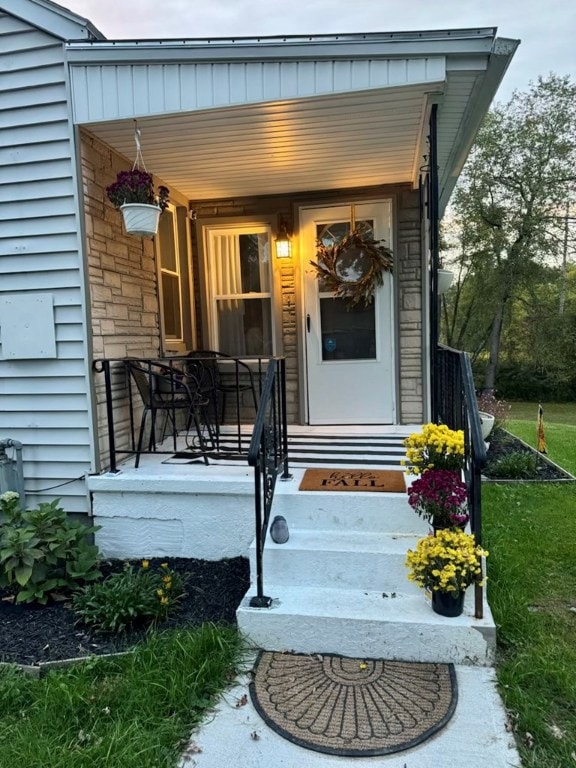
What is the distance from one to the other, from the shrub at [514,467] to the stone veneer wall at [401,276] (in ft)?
4.08

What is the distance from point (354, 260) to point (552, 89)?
46.2ft

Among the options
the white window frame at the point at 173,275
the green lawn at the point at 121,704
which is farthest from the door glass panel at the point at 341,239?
the green lawn at the point at 121,704

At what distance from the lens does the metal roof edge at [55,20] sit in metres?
2.93

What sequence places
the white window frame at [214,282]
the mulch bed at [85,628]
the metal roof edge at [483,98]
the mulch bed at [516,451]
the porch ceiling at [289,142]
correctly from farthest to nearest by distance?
the mulch bed at [516,451]
the white window frame at [214,282]
the porch ceiling at [289,142]
the metal roof edge at [483,98]
the mulch bed at [85,628]

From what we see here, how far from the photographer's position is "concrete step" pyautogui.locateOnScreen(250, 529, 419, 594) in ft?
8.01

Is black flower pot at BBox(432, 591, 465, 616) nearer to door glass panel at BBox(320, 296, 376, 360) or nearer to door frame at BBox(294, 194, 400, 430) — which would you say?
door frame at BBox(294, 194, 400, 430)

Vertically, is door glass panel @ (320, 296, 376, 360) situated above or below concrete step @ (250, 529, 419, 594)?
above

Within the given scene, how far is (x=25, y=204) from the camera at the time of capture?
124 inches

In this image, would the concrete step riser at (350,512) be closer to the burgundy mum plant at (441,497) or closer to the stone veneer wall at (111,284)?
the burgundy mum plant at (441,497)

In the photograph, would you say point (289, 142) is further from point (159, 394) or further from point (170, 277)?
point (159, 394)

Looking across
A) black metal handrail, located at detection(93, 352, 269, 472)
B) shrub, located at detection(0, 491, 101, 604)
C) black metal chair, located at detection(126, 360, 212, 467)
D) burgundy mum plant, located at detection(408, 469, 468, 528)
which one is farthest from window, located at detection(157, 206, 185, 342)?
burgundy mum plant, located at detection(408, 469, 468, 528)

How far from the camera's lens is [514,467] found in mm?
4930

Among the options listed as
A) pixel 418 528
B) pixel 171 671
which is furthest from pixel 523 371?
pixel 171 671

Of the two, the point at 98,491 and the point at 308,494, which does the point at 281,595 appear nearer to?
the point at 308,494
